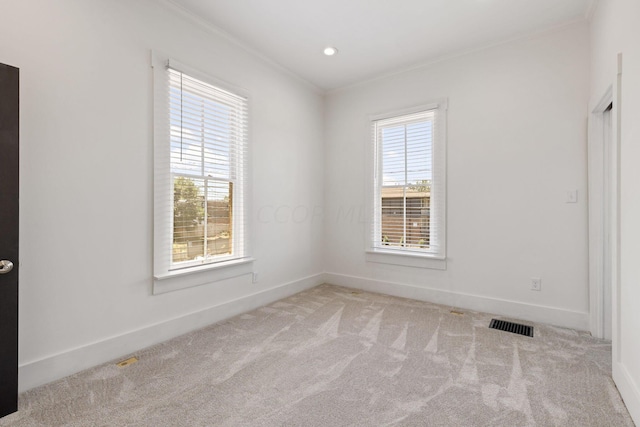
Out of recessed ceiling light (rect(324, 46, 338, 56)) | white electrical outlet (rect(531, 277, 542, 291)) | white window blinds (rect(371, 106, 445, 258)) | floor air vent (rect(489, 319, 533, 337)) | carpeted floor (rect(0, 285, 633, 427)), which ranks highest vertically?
recessed ceiling light (rect(324, 46, 338, 56))

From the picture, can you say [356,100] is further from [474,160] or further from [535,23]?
[535,23]

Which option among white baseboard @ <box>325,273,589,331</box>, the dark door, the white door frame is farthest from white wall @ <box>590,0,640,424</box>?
the dark door

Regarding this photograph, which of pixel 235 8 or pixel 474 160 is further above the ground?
pixel 235 8

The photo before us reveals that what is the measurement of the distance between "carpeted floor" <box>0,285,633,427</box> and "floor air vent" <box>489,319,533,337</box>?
0.33 feet

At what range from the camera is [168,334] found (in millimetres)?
2678

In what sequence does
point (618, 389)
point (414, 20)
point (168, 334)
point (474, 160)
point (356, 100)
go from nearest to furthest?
point (618, 389), point (168, 334), point (414, 20), point (474, 160), point (356, 100)

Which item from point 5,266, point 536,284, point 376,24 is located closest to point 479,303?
point 536,284

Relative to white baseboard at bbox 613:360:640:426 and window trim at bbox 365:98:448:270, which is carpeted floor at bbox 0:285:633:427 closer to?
white baseboard at bbox 613:360:640:426

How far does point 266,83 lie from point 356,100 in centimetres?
130

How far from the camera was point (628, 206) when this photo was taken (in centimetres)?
179

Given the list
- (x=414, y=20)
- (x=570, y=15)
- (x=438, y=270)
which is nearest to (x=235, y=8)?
(x=414, y=20)

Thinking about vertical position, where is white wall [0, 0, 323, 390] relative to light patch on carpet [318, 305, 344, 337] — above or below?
above

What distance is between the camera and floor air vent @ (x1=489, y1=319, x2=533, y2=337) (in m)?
2.83

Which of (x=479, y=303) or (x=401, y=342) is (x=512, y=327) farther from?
(x=401, y=342)
